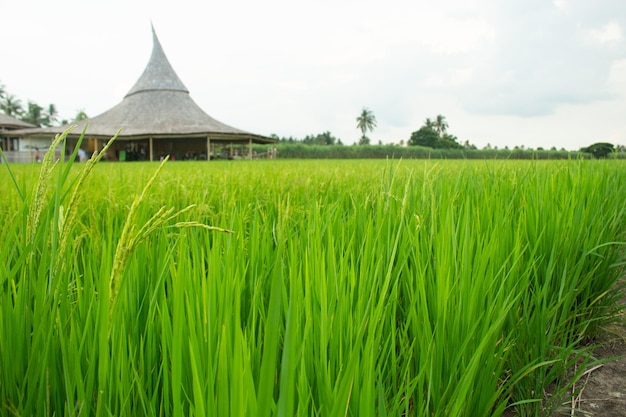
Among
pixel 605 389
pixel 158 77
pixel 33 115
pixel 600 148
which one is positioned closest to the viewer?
pixel 605 389

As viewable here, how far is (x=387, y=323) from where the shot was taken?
Result: 839 millimetres

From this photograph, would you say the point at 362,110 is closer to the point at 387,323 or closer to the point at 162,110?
the point at 162,110

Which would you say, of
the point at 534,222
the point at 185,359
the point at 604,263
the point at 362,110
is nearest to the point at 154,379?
the point at 185,359

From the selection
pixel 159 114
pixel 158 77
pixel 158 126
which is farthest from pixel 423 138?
pixel 158 126

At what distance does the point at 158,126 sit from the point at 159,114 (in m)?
2.60

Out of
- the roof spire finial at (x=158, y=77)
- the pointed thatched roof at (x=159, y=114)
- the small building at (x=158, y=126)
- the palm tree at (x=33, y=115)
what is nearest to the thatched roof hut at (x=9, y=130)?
the small building at (x=158, y=126)

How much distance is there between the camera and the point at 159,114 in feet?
113

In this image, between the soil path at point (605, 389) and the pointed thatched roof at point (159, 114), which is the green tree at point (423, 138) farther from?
the soil path at point (605, 389)

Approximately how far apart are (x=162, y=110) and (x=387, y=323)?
37.2m

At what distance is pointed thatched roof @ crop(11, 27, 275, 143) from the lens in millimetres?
29734

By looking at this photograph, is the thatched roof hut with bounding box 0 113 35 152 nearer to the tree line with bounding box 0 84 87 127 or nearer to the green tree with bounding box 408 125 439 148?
the tree line with bounding box 0 84 87 127

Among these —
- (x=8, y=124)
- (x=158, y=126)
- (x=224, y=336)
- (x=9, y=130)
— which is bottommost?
(x=224, y=336)

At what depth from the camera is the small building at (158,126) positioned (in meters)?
28.8

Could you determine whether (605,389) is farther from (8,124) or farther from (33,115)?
(33,115)
